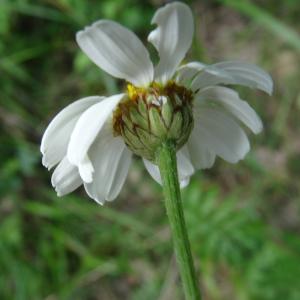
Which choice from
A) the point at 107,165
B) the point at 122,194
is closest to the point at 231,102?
the point at 107,165

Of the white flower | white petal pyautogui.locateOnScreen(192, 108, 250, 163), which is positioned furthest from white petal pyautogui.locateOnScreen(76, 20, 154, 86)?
white petal pyautogui.locateOnScreen(192, 108, 250, 163)

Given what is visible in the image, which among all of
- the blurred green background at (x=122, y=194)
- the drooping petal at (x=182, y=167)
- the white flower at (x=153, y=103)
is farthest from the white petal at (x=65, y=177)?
the blurred green background at (x=122, y=194)

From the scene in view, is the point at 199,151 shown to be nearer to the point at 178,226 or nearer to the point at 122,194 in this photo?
the point at 178,226

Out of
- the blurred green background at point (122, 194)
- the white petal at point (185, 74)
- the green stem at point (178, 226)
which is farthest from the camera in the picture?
the blurred green background at point (122, 194)

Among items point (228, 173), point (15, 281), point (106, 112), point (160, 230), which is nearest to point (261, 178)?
point (228, 173)

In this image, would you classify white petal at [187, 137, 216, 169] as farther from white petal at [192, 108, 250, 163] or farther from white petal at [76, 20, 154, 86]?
white petal at [76, 20, 154, 86]

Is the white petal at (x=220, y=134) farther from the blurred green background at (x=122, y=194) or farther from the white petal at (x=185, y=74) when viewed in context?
the blurred green background at (x=122, y=194)

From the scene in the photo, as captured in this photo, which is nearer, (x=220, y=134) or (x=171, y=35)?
(x=171, y=35)
